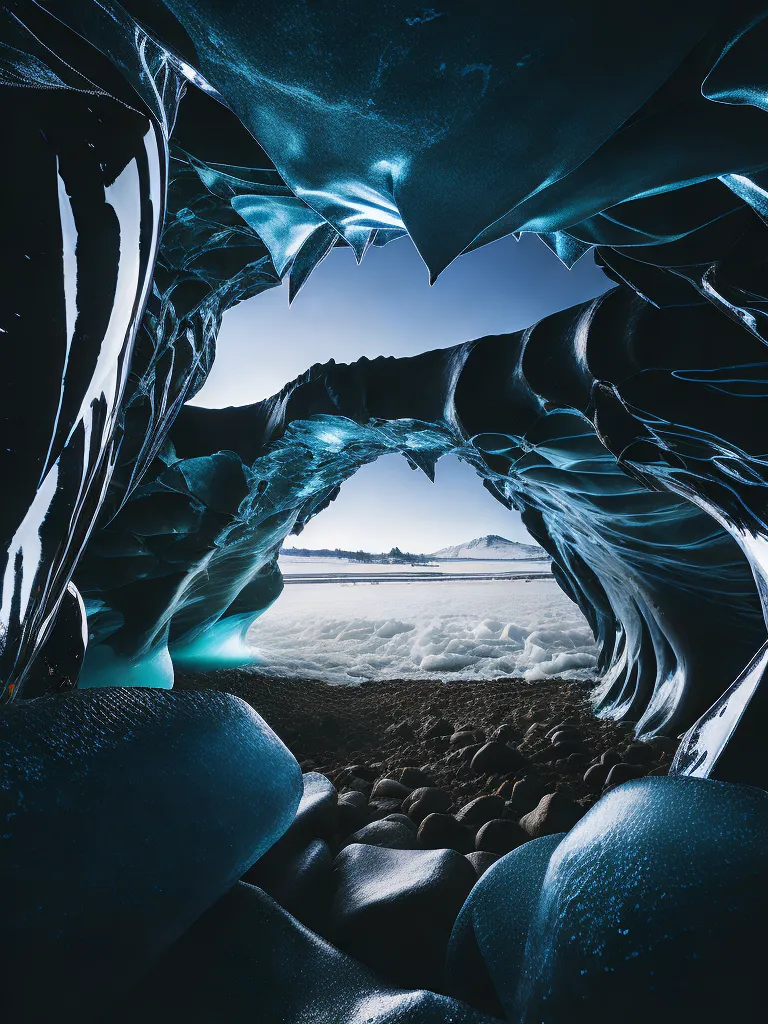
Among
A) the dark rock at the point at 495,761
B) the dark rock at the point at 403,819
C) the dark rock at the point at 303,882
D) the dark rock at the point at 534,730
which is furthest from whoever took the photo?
the dark rock at the point at 534,730

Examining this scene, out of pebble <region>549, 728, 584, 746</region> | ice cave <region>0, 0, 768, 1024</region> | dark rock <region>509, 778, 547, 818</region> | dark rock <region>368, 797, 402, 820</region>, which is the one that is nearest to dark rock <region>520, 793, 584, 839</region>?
ice cave <region>0, 0, 768, 1024</region>

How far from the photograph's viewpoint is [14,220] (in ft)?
2.20

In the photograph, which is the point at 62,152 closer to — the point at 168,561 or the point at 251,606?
the point at 168,561

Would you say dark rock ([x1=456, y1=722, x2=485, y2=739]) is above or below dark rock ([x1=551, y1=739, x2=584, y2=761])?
below

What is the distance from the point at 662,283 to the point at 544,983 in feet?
4.95

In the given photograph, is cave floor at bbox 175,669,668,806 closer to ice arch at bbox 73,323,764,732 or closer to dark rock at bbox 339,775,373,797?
dark rock at bbox 339,775,373,797

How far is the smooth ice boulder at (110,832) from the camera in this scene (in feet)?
1.93

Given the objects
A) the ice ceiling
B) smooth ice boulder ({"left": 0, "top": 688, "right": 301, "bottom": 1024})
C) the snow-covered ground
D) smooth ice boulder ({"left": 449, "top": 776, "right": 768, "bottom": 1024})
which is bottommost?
the snow-covered ground

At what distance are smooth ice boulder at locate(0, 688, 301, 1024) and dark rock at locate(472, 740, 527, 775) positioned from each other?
126 cm

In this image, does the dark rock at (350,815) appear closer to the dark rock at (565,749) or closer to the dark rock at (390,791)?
the dark rock at (390,791)

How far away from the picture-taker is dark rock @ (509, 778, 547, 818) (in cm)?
163

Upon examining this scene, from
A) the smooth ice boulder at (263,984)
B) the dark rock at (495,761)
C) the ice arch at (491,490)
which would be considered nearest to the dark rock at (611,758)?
the dark rock at (495,761)

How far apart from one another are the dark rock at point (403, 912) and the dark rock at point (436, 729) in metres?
1.76

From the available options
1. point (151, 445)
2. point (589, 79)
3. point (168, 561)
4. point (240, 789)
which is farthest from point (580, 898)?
point (168, 561)
